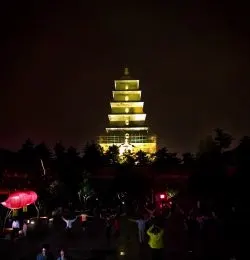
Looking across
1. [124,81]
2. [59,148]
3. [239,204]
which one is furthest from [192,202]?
[124,81]

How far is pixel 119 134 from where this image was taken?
7562 centimetres

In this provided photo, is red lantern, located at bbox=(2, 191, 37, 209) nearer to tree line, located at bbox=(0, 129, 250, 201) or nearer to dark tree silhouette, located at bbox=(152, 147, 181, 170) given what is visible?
tree line, located at bbox=(0, 129, 250, 201)

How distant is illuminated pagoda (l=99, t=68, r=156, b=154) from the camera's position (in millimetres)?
74688

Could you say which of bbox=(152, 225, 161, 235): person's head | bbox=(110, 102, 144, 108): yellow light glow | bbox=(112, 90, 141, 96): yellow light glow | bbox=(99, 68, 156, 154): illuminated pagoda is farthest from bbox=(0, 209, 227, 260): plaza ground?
bbox=(112, 90, 141, 96): yellow light glow

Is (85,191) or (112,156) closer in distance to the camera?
(85,191)

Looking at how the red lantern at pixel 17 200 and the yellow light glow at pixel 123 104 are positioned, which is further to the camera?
the yellow light glow at pixel 123 104

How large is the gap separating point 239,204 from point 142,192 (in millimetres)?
24864

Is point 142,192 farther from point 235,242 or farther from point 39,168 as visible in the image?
point 235,242

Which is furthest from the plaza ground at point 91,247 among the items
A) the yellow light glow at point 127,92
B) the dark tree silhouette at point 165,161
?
the yellow light glow at point 127,92

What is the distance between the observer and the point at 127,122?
7706 centimetres

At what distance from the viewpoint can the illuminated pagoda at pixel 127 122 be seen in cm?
7469

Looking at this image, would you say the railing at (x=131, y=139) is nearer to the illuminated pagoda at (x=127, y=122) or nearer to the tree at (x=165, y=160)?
the illuminated pagoda at (x=127, y=122)

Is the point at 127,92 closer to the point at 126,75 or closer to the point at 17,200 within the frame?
the point at 126,75

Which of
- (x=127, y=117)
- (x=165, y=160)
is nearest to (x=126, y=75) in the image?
(x=127, y=117)
